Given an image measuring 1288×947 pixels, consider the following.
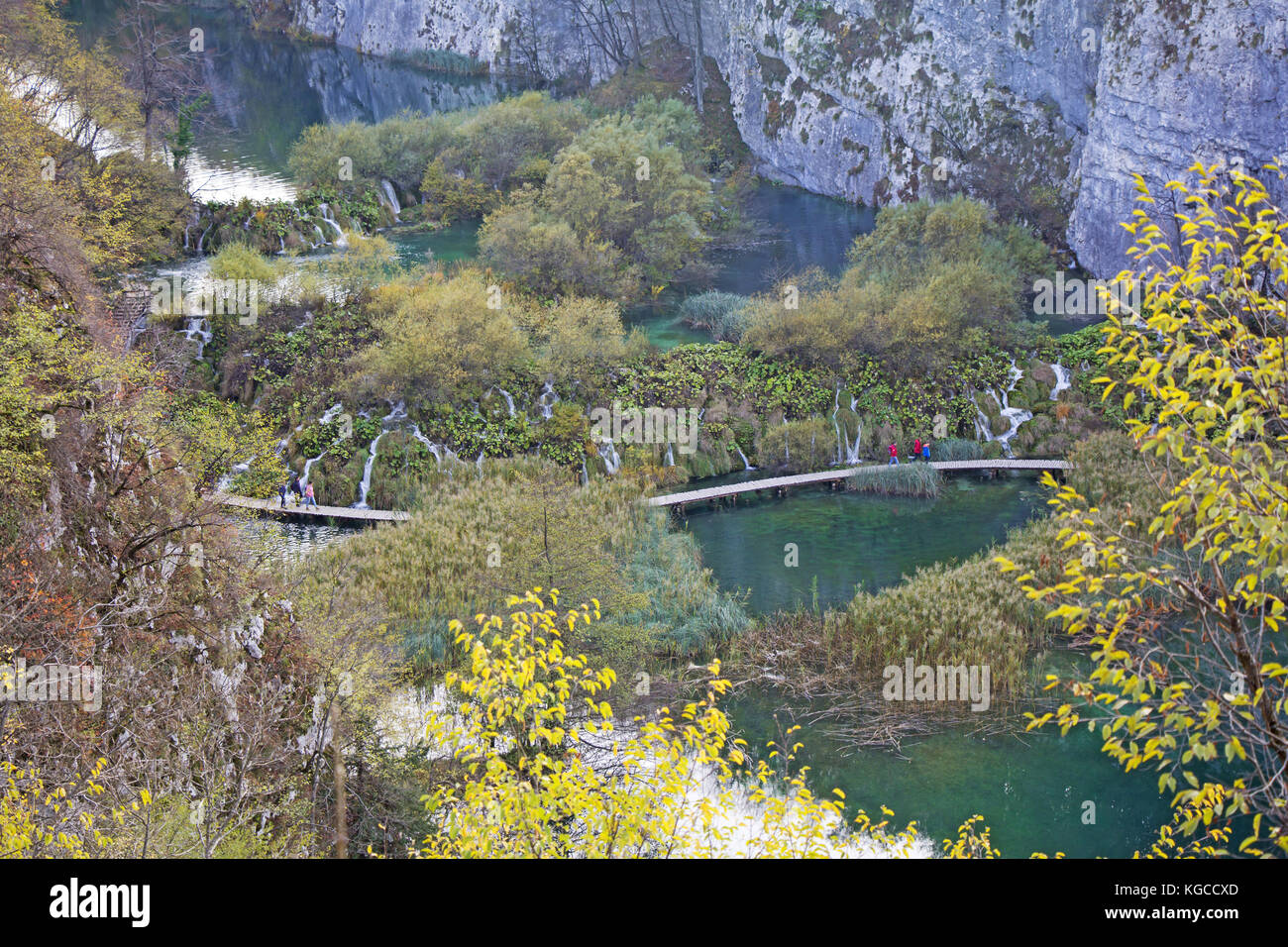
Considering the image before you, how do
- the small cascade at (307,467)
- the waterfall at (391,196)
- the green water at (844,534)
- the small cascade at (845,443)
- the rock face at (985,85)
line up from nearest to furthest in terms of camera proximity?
the green water at (844,534), the small cascade at (307,467), the small cascade at (845,443), the rock face at (985,85), the waterfall at (391,196)

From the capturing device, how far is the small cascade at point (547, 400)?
3706 centimetres

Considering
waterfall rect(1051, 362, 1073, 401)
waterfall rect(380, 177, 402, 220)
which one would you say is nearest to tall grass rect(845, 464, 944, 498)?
waterfall rect(1051, 362, 1073, 401)

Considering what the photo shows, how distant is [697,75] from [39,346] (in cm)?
6530

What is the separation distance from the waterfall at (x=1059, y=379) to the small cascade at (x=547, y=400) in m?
17.8

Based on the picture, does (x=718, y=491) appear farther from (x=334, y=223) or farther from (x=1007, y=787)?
(x=334, y=223)

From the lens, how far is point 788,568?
30266 millimetres

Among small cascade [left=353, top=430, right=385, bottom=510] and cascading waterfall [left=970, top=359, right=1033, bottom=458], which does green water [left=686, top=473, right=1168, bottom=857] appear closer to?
cascading waterfall [left=970, top=359, right=1033, bottom=458]

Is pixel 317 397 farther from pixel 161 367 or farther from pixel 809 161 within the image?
pixel 809 161

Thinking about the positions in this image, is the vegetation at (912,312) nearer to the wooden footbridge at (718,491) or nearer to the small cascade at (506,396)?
the wooden footbridge at (718,491)

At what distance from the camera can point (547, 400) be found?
37.6 metres

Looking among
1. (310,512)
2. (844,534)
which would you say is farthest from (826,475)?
(310,512)

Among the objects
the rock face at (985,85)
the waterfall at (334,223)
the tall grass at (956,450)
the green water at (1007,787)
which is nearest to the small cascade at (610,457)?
the tall grass at (956,450)

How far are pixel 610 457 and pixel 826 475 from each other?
7.17m

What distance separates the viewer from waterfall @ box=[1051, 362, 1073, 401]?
39.2 m
